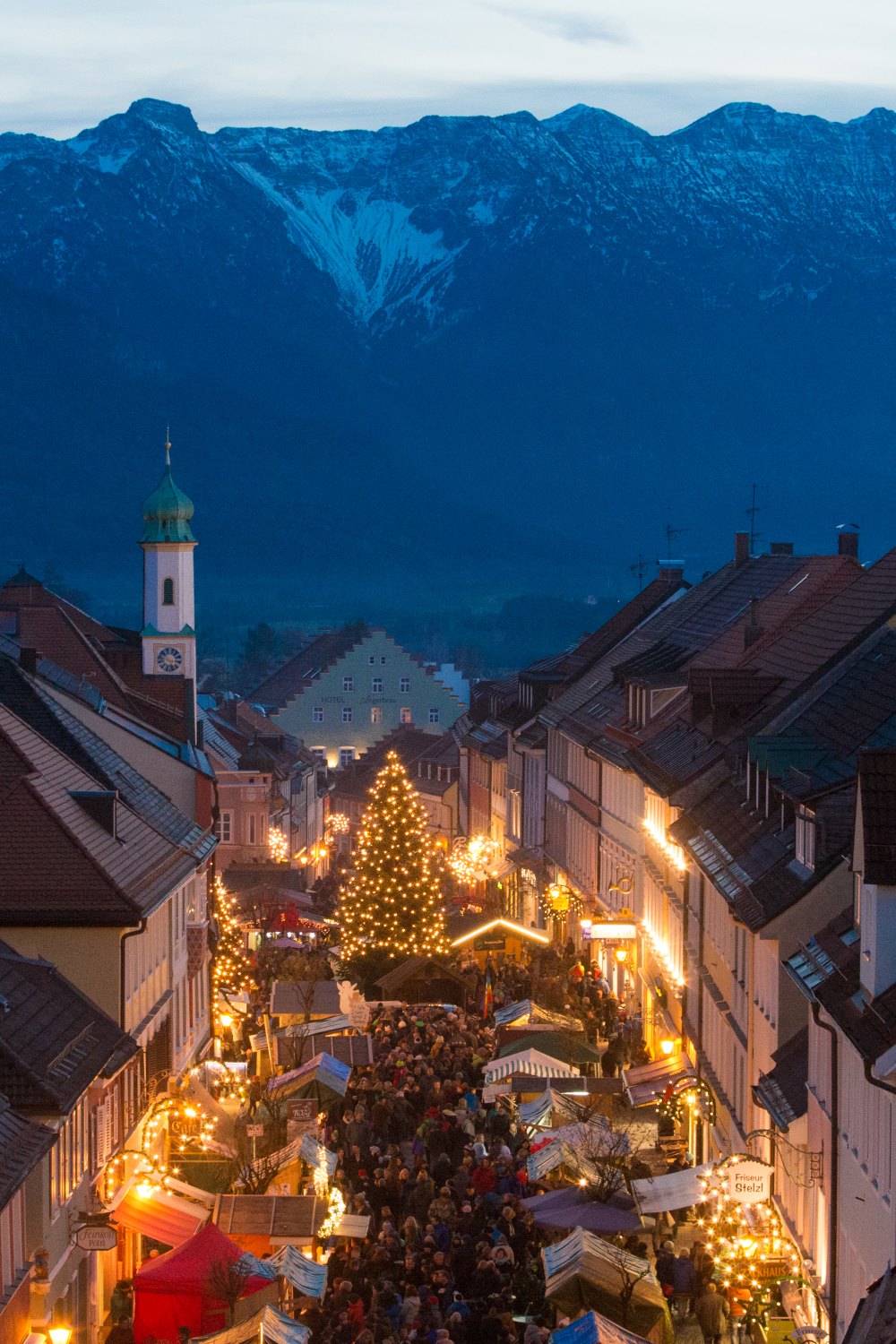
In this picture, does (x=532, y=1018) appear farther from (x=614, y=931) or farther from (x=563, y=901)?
(x=563, y=901)

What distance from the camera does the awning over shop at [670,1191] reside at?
34.6 m

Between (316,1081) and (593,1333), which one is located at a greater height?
(316,1081)

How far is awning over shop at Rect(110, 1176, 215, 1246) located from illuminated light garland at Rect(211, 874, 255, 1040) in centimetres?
2111

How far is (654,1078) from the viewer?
45781mm

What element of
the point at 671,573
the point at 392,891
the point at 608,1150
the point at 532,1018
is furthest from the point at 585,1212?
the point at 671,573

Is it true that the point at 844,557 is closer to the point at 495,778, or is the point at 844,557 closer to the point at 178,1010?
the point at 178,1010

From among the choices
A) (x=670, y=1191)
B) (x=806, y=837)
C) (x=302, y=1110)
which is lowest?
(x=670, y=1191)

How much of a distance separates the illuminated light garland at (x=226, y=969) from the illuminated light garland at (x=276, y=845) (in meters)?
30.0

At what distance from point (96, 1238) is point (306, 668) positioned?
467 ft

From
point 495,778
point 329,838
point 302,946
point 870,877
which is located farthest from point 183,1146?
point 329,838

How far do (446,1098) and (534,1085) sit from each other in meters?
1.85

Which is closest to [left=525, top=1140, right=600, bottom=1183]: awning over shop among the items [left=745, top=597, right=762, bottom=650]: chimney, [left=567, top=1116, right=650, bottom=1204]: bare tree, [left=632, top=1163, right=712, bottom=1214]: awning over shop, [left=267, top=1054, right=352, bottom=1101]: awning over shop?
[left=567, top=1116, right=650, bottom=1204]: bare tree

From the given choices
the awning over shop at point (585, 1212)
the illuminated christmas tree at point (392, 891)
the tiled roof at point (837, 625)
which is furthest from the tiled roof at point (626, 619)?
the awning over shop at point (585, 1212)

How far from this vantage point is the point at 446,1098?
1838 inches
